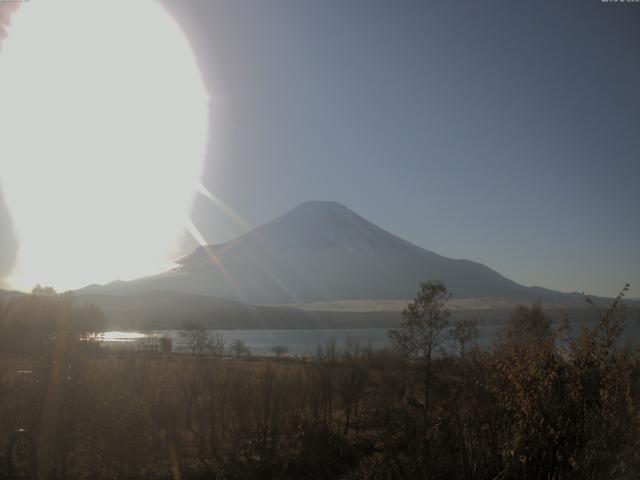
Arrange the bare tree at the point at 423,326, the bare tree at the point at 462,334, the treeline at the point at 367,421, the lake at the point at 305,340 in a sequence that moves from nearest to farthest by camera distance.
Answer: the treeline at the point at 367,421
the bare tree at the point at 423,326
the lake at the point at 305,340
the bare tree at the point at 462,334

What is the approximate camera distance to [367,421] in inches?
611

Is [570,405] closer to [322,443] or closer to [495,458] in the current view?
[495,458]

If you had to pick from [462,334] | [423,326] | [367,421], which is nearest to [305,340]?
[462,334]

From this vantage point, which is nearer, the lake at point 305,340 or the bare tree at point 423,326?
the bare tree at point 423,326

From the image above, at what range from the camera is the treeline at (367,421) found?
5.16 metres

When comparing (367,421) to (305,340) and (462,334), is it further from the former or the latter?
(305,340)

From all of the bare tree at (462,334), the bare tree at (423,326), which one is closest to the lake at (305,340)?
the bare tree at (462,334)

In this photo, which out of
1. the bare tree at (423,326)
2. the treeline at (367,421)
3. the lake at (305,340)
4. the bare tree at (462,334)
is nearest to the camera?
the treeline at (367,421)

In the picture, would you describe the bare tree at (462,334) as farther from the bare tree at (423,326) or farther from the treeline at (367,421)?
the treeline at (367,421)

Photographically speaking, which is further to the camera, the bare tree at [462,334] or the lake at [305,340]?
the bare tree at [462,334]

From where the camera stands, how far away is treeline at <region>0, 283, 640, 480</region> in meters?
5.16

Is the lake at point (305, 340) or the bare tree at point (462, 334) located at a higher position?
the bare tree at point (462, 334)

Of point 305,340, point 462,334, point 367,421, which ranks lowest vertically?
point 305,340

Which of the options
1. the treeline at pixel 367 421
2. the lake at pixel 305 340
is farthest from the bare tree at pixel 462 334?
the treeline at pixel 367 421
